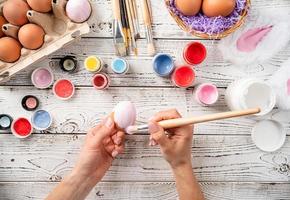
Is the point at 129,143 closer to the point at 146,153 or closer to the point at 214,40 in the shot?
the point at 146,153

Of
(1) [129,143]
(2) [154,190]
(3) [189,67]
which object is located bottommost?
(2) [154,190]

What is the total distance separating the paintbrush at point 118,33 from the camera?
1.13 m

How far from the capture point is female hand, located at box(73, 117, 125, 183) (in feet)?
3.58

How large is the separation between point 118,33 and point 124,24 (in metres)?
0.03

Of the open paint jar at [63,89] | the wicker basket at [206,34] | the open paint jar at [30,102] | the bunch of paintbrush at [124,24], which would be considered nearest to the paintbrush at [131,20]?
the bunch of paintbrush at [124,24]

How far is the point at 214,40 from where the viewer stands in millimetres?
1178

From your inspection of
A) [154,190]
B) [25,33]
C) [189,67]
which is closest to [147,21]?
[189,67]

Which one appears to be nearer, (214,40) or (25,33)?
(25,33)

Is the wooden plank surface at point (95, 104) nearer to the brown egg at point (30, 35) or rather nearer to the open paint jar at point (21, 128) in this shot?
the open paint jar at point (21, 128)

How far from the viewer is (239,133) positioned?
1.18 m

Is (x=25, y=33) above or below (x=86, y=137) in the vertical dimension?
above

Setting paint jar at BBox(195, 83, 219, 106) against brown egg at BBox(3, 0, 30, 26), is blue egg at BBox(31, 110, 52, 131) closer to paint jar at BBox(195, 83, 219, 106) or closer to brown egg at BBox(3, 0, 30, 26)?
brown egg at BBox(3, 0, 30, 26)

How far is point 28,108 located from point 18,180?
0.20 meters

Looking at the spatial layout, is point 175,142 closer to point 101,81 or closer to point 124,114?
point 124,114
